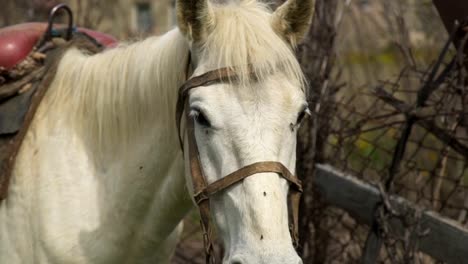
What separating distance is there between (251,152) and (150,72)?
730mm

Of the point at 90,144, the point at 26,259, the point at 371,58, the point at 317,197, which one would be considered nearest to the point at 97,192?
the point at 90,144

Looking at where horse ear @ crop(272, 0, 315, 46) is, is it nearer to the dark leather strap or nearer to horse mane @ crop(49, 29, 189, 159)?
horse mane @ crop(49, 29, 189, 159)

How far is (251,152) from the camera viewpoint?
7.64 ft

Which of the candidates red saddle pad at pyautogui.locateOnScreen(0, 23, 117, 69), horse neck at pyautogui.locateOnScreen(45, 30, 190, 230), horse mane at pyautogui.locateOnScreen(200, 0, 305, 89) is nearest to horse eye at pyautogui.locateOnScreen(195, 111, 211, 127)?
horse mane at pyautogui.locateOnScreen(200, 0, 305, 89)

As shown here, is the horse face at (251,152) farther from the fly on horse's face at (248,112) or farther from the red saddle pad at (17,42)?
the red saddle pad at (17,42)

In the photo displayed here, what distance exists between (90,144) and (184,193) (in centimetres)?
51

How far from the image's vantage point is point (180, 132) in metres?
2.70

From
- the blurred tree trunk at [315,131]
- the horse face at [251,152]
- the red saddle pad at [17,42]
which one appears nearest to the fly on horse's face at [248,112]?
the horse face at [251,152]

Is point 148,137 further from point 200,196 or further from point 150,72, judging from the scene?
point 200,196

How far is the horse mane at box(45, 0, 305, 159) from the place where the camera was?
8.30 feet

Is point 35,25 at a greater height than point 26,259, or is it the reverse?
point 35,25

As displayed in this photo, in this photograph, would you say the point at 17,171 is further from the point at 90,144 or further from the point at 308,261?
the point at 308,261

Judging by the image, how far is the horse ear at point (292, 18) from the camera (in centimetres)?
267

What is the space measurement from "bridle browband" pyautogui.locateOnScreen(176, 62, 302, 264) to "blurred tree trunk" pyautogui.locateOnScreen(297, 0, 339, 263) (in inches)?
62.6
